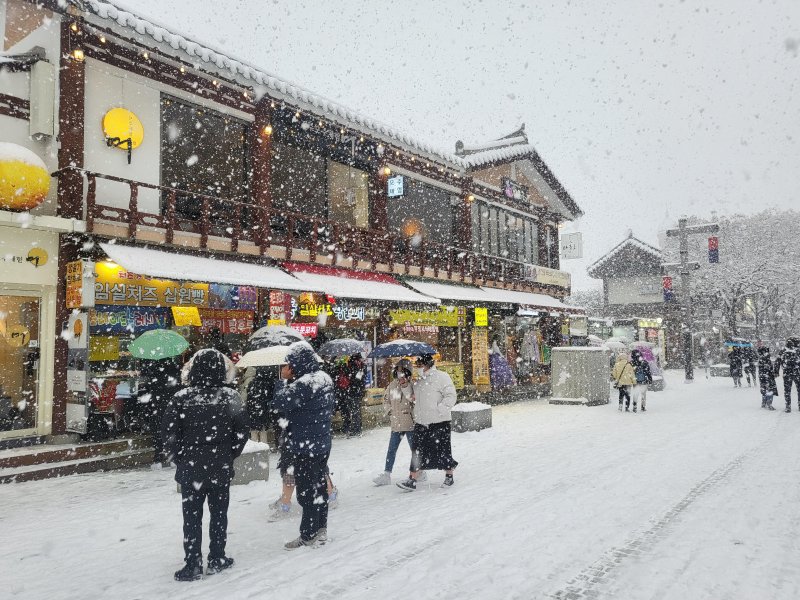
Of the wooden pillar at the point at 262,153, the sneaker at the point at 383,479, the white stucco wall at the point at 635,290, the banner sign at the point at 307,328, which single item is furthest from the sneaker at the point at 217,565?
the white stucco wall at the point at 635,290

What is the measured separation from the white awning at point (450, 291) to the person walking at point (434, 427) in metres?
9.12

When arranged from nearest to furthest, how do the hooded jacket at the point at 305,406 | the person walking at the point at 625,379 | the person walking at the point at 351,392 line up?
the hooded jacket at the point at 305,406
the person walking at the point at 351,392
the person walking at the point at 625,379

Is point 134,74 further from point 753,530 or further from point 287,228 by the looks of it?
point 753,530

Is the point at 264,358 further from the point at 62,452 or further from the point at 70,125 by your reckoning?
the point at 70,125

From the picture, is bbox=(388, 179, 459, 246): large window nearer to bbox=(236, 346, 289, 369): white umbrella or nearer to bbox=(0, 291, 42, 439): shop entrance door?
bbox=(236, 346, 289, 369): white umbrella

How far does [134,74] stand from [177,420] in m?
9.51

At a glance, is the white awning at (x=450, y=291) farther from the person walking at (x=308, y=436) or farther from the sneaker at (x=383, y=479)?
the person walking at (x=308, y=436)

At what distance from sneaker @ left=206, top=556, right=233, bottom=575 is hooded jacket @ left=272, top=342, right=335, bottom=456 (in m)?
1.05

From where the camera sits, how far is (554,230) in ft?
93.2

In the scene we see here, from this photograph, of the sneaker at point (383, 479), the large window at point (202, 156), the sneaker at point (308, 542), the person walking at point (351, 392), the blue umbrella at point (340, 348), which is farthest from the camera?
the large window at point (202, 156)

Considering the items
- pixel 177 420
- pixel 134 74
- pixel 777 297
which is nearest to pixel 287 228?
pixel 134 74

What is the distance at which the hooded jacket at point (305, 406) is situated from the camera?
5.15 meters

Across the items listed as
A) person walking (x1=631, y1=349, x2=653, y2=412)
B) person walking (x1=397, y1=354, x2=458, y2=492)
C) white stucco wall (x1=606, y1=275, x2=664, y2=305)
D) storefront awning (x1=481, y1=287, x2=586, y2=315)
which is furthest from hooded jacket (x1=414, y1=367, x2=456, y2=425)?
white stucco wall (x1=606, y1=275, x2=664, y2=305)

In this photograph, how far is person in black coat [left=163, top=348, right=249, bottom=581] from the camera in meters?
4.48
